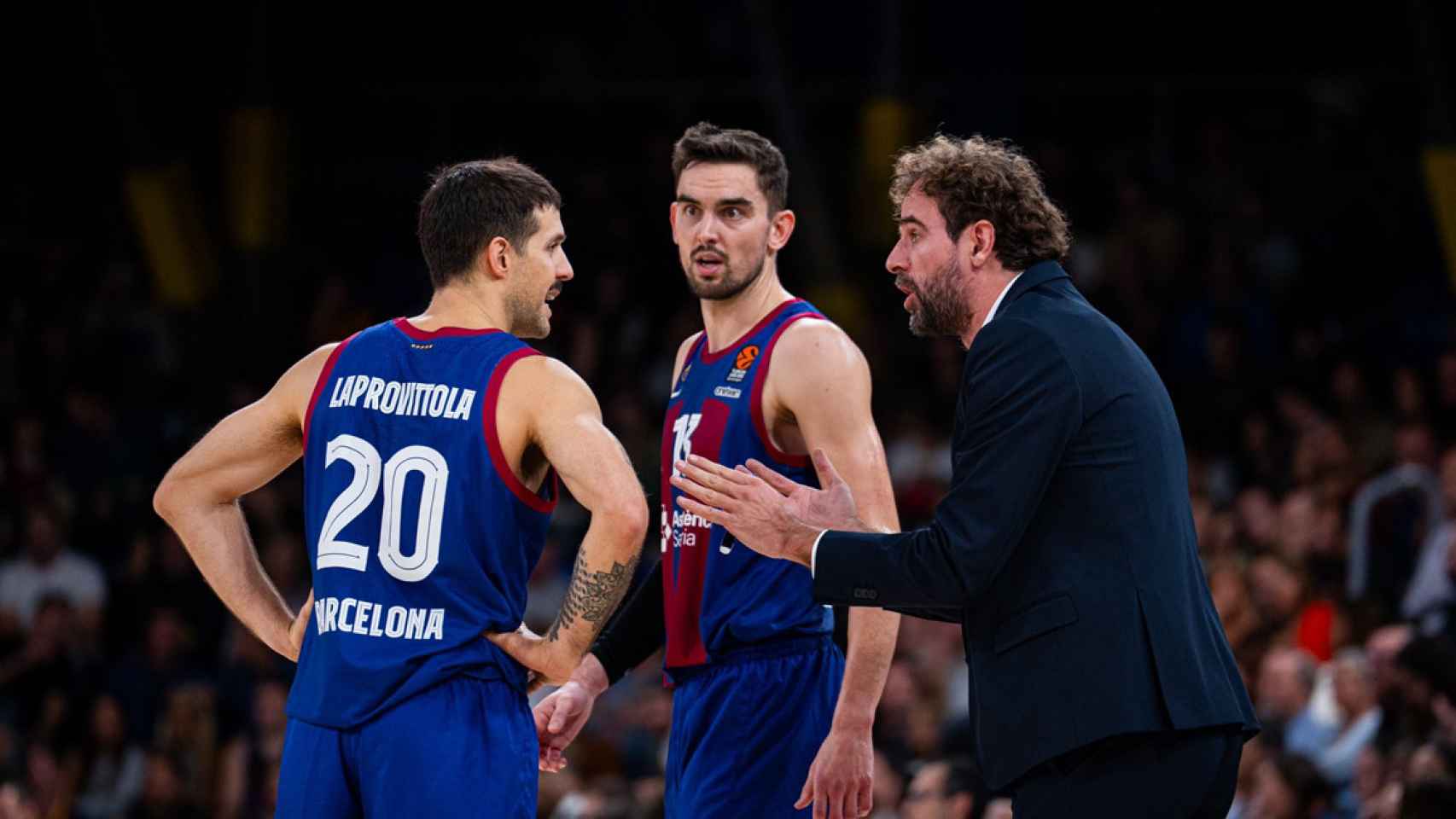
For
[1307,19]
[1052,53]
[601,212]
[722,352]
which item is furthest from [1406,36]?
[722,352]

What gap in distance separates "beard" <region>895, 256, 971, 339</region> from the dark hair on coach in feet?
3.49

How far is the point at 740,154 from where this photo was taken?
5.87m

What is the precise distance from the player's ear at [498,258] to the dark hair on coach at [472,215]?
13 millimetres

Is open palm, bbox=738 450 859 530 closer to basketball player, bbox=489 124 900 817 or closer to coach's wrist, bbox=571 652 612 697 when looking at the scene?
basketball player, bbox=489 124 900 817

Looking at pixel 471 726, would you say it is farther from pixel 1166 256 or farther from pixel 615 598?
pixel 1166 256

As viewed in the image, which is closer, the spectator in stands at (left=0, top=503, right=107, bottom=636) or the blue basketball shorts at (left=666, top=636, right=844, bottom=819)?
the blue basketball shorts at (left=666, top=636, right=844, bottom=819)

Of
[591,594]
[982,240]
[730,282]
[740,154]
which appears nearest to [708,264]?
[730,282]

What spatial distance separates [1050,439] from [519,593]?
58.3 inches

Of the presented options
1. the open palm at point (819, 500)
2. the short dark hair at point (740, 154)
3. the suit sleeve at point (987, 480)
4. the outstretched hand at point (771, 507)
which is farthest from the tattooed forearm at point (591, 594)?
the short dark hair at point (740, 154)

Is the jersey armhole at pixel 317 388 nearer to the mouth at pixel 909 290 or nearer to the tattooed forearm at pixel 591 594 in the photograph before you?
the tattooed forearm at pixel 591 594

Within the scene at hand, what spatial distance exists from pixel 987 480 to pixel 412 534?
4.74 ft

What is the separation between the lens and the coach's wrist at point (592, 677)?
227 inches

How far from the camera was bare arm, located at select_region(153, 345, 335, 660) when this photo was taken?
16.1 ft

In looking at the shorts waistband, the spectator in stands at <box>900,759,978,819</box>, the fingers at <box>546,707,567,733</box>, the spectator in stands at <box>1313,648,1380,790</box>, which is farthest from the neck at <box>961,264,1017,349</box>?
the spectator in stands at <box>1313,648,1380,790</box>
